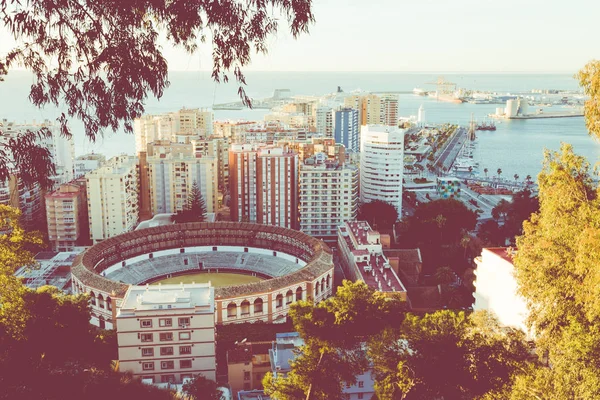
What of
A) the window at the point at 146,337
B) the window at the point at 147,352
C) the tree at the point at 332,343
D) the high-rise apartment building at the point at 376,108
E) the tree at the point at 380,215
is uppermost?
the high-rise apartment building at the point at 376,108

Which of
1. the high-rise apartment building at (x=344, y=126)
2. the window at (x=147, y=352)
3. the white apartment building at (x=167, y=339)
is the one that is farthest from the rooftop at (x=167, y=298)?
the high-rise apartment building at (x=344, y=126)

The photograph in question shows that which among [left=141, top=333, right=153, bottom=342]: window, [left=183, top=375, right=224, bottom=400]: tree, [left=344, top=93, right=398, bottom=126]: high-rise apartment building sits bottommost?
[left=183, top=375, right=224, bottom=400]: tree

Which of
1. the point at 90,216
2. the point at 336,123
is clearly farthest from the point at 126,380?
the point at 336,123

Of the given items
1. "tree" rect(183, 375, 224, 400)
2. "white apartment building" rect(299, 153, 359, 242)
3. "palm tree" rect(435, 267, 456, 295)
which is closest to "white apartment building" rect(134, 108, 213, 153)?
"white apartment building" rect(299, 153, 359, 242)

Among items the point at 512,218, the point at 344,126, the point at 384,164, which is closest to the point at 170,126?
the point at 344,126

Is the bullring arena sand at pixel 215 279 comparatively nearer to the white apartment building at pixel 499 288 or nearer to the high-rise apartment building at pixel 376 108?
the white apartment building at pixel 499 288

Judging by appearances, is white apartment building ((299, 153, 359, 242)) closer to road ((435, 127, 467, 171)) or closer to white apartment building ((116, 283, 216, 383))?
white apartment building ((116, 283, 216, 383))

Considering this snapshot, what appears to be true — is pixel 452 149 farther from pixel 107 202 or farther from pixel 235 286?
pixel 235 286
